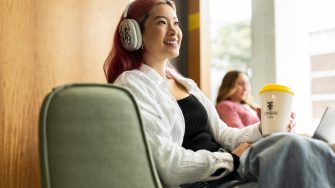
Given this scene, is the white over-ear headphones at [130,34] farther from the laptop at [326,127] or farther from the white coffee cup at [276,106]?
the laptop at [326,127]

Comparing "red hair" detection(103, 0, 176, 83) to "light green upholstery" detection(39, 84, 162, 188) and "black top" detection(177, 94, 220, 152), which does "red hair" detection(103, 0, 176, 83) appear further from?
"light green upholstery" detection(39, 84, 162, 188)

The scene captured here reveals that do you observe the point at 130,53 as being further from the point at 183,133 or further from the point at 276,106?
the point at 276,106

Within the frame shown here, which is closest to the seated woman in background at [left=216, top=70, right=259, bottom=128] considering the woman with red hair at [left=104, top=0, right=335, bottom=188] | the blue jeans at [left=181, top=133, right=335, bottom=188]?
the woman with red hair at [left=104, top=0, right=335, bottom=188]

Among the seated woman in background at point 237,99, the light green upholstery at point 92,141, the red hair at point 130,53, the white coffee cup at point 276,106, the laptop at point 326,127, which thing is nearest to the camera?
the light green upholstery at point 92,141

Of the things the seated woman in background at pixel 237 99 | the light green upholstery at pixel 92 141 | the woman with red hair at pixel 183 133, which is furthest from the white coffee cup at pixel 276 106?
the seated woman in background at pixel 237 99

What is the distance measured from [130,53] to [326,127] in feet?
2.15

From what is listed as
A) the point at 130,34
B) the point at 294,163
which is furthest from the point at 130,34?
the point at 294,163

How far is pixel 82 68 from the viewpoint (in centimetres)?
147

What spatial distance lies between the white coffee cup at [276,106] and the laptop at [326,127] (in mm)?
149

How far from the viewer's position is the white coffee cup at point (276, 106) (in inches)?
39.6

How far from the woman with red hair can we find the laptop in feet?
0.59

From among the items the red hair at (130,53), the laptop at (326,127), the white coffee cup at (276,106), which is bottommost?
the laptop at (326,127)

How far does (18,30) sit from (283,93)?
2.82 feet

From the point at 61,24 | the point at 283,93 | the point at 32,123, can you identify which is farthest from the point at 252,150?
the point at 61,24
